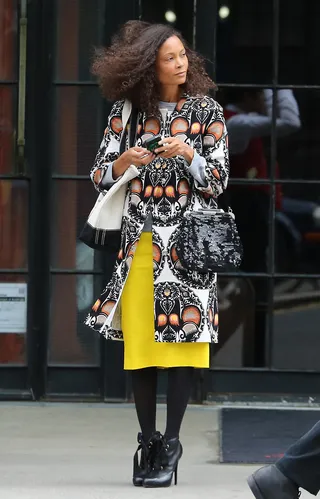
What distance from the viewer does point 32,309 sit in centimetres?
686

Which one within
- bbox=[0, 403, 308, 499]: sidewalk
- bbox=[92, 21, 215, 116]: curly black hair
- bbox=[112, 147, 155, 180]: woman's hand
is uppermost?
bbox=[92, 21, 215, 116]: curly black hair

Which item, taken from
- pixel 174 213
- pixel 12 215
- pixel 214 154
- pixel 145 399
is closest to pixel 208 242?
pixel 174 213

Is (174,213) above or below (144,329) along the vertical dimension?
above

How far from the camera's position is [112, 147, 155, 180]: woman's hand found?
15.7ft

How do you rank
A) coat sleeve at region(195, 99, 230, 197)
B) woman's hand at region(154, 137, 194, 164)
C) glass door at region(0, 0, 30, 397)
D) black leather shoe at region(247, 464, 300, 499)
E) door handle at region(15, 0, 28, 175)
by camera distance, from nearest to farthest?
black leather shoe at region(247, 464, 300, 499)
woman's hand at region(154, 137, 194, 164)
coat sleeve at region(195, 99, 230, 197)
door handle at region(15, 0, 28, 175)
glass door at region(0, 0, 30, 397)

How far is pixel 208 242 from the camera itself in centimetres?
483

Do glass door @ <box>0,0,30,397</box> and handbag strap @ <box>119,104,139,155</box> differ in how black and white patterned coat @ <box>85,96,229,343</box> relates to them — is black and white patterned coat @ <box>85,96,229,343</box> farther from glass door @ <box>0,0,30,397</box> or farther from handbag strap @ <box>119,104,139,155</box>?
glass door @ <box>0,0,30,397</box>

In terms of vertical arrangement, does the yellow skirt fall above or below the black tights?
above

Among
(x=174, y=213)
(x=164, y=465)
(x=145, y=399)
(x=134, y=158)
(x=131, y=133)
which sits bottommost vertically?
(x=164, y=465)

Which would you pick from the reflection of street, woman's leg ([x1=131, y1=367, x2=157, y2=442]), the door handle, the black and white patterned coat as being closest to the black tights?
woman's leg ([x1=131, y1=367, x2=157, y2=442])

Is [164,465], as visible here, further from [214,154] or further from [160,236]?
[214,154]

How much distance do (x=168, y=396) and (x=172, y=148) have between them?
40.3 inches

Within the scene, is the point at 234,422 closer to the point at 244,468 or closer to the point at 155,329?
the point at 244,468

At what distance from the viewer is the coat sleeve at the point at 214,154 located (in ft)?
16.0
